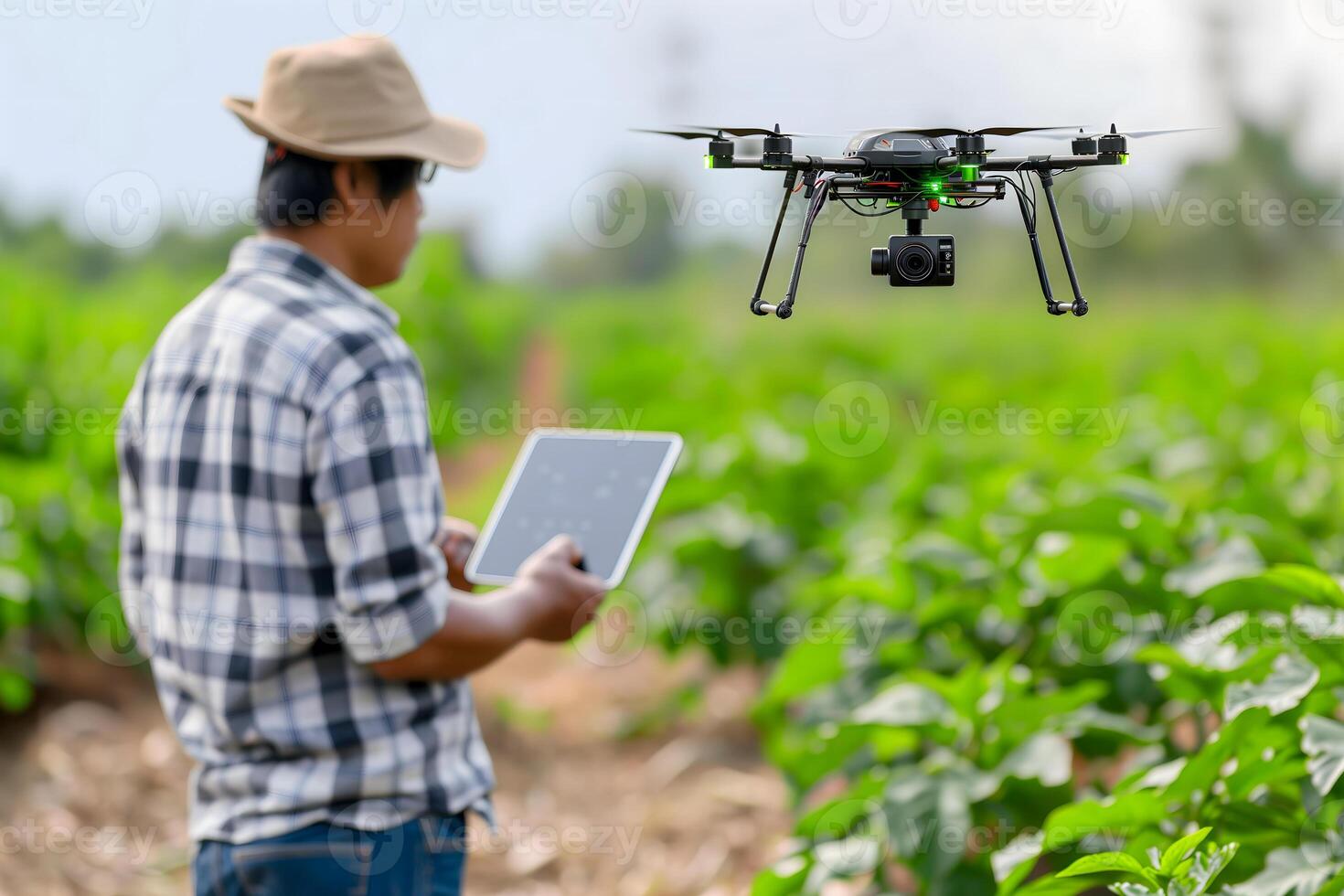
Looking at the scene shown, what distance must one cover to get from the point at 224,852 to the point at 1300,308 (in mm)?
11460

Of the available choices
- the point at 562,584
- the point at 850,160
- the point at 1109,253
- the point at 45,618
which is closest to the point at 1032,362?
the point at 1109,253

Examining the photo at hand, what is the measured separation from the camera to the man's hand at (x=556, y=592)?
2.05m

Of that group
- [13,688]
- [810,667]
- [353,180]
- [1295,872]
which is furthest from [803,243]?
[13,688]

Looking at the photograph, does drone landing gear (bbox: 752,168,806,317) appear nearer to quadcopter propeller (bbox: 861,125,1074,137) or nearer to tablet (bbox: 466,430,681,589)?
quadcopter propeller (bbox: 861,125,1074,137)

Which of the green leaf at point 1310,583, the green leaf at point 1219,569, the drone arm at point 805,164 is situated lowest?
the green leaf at point 1219,569

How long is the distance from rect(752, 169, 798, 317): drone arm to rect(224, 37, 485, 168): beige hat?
1.33m

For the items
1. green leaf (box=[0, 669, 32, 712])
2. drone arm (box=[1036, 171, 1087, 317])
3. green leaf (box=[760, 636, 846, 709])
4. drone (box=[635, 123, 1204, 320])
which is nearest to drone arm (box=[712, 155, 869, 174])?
drone (box=[635, 123, 1204, 320])

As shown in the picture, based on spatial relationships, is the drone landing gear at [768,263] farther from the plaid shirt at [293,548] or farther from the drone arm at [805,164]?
the plaid shirt at [293,548]

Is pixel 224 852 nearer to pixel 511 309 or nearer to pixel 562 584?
pixel 562 584

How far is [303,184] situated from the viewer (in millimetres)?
2021

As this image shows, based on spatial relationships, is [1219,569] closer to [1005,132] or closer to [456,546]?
[456,546]

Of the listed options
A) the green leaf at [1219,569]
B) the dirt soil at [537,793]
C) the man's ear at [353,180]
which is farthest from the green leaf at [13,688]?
the green leaf at [1219,569]

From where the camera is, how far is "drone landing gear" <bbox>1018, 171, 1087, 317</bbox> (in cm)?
67

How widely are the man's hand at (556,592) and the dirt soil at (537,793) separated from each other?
2.01m
